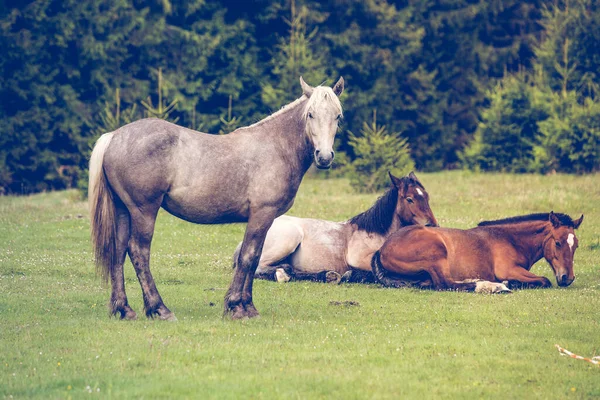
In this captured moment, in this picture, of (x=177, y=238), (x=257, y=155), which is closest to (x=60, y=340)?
(x=257, y=155)

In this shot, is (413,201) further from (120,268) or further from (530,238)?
(120,268)

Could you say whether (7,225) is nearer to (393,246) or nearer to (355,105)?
(393,246)

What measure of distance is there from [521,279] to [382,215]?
240 centimetres

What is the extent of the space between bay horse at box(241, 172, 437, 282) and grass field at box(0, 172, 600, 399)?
49 centimetres

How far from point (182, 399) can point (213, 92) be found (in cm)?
3075

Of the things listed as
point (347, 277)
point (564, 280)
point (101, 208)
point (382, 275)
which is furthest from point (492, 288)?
point (101, 208)

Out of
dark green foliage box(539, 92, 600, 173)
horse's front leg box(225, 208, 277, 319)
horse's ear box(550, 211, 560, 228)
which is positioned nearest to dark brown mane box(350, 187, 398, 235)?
horse's ear box(550, 211, 560, 228)

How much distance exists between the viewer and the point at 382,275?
1372 centimetres

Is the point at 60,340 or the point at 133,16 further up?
the point at 133,16

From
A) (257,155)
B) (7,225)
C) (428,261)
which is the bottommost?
(7,225)

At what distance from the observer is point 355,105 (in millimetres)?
39531

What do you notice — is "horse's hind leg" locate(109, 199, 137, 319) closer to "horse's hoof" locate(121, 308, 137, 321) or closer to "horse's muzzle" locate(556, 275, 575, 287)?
"horse's hoof" locate(121, 308, 137, 321)

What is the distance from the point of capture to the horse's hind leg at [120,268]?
10445 mm

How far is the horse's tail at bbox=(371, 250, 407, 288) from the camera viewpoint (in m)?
13.5
